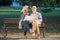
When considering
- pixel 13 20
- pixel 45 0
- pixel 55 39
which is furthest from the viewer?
pixel 45 0

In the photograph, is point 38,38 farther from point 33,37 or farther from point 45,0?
point 45,0

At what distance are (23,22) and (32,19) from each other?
0.39m

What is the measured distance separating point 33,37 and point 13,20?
51.1 inches

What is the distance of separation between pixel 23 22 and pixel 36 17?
1.84 ft

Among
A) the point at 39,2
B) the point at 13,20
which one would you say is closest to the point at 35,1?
the point at 39,2

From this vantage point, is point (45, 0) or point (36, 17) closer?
point (36, 17)

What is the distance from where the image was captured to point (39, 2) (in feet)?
63.5

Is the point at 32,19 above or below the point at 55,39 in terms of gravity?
above

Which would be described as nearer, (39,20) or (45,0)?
(39,20)

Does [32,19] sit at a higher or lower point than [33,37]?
higher

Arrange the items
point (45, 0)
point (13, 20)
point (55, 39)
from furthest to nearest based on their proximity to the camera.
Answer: point (45, 0), point (13, 20), point (55, 39)

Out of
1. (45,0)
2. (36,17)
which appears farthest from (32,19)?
(45,0)

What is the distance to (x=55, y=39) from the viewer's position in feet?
35.4

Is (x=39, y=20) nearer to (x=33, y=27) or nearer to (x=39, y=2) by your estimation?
(x=33, y=27)
